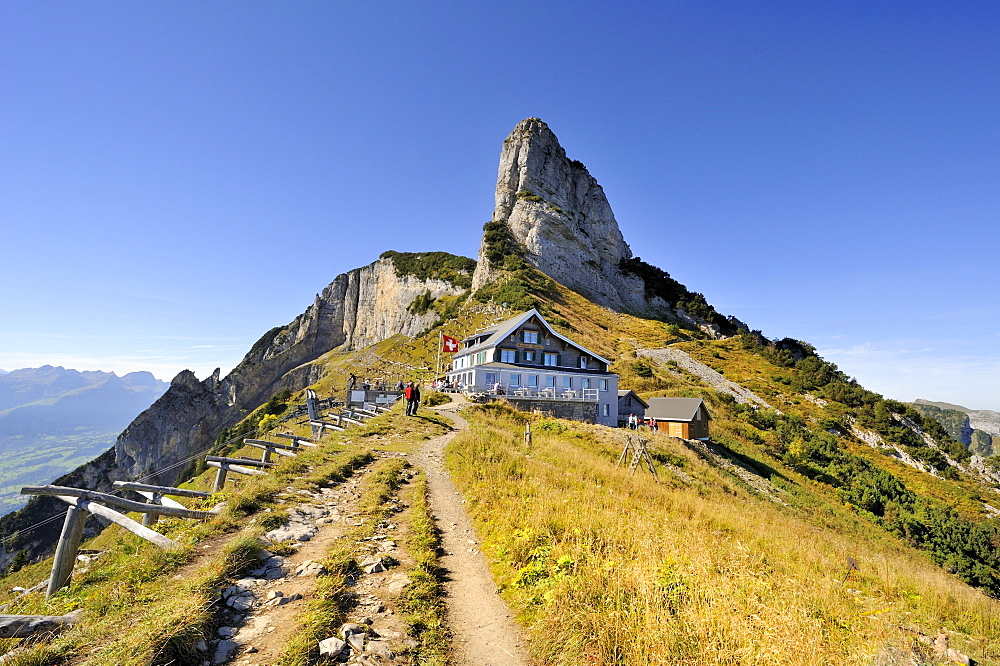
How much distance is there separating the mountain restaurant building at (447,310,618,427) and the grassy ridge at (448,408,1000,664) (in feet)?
84.1

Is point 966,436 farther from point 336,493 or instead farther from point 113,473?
point 113,473

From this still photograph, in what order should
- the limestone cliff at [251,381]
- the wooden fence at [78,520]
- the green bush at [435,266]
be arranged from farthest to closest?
the green bush at [435,266]
the limestone cliff at [251,381]
the wooden fence at [78,520]

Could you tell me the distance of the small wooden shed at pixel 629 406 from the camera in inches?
1761

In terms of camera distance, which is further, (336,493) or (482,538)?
(336,493)

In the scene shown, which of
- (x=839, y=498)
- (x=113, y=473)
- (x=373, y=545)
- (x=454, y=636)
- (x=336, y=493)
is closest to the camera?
(x=454, y=636)

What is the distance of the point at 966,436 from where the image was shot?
179 m

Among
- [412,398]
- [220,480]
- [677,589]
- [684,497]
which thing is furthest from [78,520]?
[412,398]

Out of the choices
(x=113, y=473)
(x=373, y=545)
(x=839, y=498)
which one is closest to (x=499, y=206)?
(x=839, y=498)

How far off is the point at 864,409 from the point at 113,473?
406ft

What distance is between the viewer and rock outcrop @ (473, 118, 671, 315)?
95.1 metres

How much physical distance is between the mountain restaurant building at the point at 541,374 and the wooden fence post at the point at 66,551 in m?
30.6

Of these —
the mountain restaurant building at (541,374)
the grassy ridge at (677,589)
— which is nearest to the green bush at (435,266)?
the mountain restaurant building at (541,374)

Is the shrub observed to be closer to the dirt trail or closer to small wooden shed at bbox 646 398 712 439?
small wooden shed at bbox 646 398 712 439

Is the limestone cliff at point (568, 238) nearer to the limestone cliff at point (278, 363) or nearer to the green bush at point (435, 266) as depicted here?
the green bush at point (435, 266)
